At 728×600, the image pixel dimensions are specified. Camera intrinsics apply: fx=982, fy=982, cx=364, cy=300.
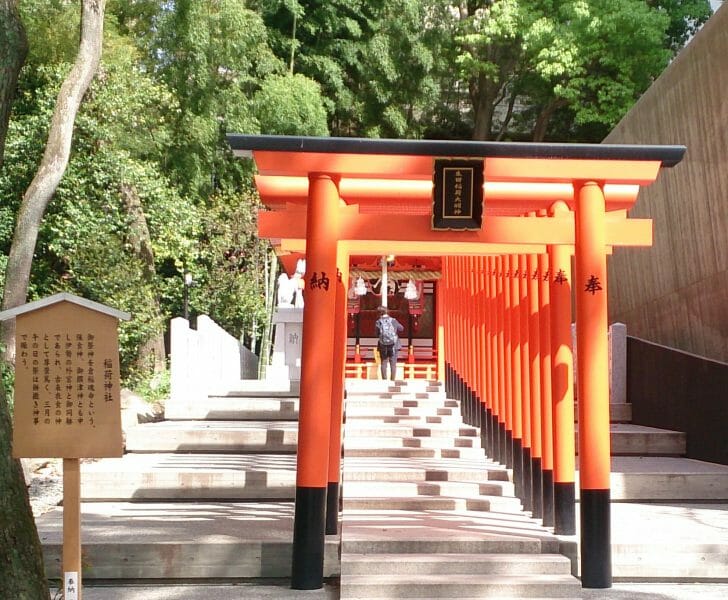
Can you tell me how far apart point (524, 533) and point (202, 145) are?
13735mm

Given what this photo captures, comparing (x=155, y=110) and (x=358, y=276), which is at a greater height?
(x=155, y=110)

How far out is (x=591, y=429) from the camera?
7082mm

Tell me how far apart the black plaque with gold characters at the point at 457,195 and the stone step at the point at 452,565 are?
2.39m

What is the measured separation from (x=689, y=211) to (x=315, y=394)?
728cm

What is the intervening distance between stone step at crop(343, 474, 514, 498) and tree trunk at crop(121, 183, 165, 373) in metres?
8.55

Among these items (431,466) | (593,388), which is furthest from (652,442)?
(593,388)

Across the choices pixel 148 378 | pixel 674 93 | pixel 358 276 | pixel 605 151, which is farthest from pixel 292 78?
pixel 605 151

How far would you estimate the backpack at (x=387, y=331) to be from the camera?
16375mm

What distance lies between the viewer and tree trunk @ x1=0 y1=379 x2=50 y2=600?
188 inches

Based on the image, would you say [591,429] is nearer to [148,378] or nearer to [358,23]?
[148,378]

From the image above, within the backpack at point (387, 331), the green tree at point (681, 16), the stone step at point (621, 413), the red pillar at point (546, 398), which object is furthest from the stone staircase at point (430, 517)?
the green tree at point (681, 16)

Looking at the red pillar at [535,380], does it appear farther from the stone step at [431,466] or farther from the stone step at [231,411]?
the stone step at [231,411]

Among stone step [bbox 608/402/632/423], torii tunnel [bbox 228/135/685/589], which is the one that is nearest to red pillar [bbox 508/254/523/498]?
torii tunnel [bbox 228/135/685/589]

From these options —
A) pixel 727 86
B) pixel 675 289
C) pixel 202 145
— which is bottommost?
pixel 675 289
